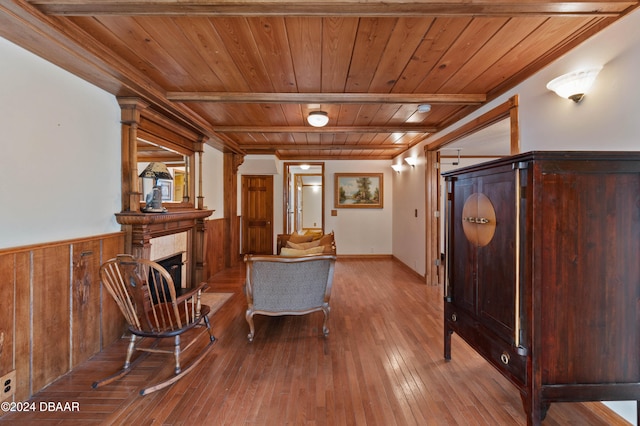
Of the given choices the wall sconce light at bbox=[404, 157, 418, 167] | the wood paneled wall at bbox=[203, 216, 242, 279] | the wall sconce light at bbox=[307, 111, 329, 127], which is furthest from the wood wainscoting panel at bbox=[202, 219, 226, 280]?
the wall sconce light at bbox=[404, 157, 418, 167]

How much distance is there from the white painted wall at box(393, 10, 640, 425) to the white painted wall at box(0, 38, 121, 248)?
3.59m

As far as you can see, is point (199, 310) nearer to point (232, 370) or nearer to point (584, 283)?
point (232, 370)

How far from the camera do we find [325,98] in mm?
2736

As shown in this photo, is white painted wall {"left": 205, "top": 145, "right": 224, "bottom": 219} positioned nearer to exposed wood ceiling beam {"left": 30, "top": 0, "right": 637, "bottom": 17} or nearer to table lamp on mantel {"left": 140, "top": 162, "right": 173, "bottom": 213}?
table lamp on mantel {"left": 140, "top": 162, "right": 173, "bottom": 213}

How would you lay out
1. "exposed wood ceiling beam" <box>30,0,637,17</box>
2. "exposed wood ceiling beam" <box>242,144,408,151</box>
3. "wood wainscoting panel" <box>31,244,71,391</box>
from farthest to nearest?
"exposed wood ceiling beam" <box>242,144,408,151</box> → "wood wainscoting panel" <box>31,244,71,391</box> → "exposed wood ceiling beam" <box>30,0,637,17</box>

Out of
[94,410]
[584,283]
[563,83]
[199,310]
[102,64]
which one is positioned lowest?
[94,410]

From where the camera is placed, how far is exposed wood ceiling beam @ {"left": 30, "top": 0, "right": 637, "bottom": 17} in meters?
1.45

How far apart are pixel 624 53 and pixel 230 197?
5174 millimetres

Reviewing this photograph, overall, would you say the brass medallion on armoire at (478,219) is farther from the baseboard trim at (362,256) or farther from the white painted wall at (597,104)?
the baseboard trim at (362,256)

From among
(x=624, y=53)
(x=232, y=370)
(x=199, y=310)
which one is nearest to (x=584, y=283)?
(x=624, y=53)

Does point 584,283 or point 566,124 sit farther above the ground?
point 566,124

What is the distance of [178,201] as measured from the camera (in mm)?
3674

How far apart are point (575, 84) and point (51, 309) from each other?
3.79 metres

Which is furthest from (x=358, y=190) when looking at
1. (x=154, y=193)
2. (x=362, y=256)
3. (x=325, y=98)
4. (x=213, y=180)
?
(x=154, y=193)
